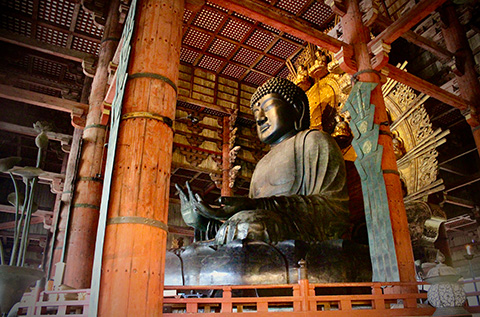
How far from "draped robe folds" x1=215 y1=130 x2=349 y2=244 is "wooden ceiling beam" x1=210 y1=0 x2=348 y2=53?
929 millimetres

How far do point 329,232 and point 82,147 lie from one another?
3399mm

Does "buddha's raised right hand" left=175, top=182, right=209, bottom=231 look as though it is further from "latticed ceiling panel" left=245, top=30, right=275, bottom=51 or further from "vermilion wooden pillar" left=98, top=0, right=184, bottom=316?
"latticed ceiling panel" left=245, top=30, right=275, bottom=51

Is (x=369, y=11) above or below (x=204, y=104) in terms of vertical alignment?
below

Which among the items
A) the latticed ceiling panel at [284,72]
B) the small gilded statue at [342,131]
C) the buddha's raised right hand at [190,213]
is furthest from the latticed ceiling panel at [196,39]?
the buddha's raised right hand at [190,213]

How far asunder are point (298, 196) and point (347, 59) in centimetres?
153

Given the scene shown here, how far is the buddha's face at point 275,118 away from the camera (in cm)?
442

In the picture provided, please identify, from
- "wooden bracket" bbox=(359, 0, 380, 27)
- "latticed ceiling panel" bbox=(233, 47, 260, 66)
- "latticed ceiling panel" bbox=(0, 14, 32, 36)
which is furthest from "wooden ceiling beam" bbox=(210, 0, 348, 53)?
"latticed ceiling panel" bbox=(0, 14, 32, 36)

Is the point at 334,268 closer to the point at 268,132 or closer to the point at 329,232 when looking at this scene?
the point at 329,232

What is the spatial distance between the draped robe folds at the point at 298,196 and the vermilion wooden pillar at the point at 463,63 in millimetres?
2497

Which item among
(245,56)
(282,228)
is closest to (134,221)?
(282,228)

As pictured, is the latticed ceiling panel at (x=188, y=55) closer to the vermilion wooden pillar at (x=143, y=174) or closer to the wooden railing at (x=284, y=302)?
the vermilion wooden pillar at (x=143, y=174)

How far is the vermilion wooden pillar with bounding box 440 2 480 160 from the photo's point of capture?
507 cm

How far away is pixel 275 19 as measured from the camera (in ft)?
12.4

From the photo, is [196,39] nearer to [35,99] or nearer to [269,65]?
[269,65]
